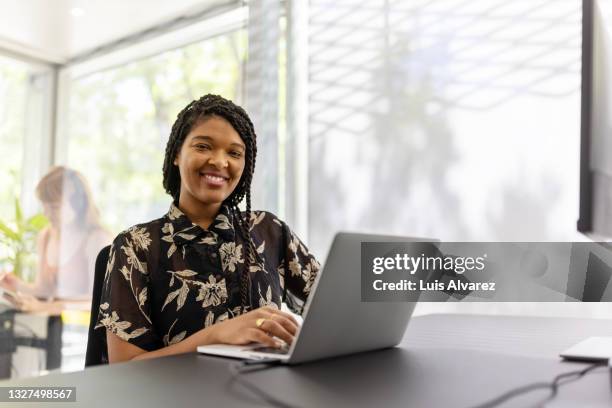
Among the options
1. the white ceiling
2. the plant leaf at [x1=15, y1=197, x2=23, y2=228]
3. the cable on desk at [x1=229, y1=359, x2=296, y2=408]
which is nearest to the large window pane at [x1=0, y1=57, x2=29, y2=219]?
the plant leaf at [x1=15, y1=197, x2=23, y2=228]

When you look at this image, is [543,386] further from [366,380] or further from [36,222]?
[36,222]

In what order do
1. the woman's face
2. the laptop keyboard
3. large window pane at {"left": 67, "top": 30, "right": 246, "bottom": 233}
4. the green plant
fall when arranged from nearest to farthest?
the laptop keyboard
the woman's face
the green plant
large window pane at {"left": 67, "top": 30, "right": 246, "bottom": 233}

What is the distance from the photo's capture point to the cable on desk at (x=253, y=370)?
0.68 metres

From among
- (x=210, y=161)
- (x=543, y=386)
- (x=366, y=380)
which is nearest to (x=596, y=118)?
(x=543, y=386)

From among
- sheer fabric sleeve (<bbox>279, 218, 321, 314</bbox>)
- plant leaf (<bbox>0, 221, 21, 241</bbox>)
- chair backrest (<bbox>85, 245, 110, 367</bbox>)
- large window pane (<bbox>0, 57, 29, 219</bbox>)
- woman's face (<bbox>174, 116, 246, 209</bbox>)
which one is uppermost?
large window pane (<bbox>0, 57, 29, 219</bbox>)

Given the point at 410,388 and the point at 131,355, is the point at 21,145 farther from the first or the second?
the point at 410,388

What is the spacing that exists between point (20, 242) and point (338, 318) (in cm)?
216

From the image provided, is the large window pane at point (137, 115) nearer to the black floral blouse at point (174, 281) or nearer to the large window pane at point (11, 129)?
the large window pane at point (11, 129)

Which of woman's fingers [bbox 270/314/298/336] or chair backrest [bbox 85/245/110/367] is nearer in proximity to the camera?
woman's fingers [bbox 270/314/298/336]

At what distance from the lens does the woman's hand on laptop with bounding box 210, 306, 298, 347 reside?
1.04 metres

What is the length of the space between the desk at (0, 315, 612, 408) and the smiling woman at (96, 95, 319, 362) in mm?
273

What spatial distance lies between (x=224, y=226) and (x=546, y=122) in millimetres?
1834

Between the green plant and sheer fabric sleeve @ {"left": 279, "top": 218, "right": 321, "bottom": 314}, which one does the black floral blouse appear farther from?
the green plant

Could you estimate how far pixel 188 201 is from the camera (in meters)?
1.48
